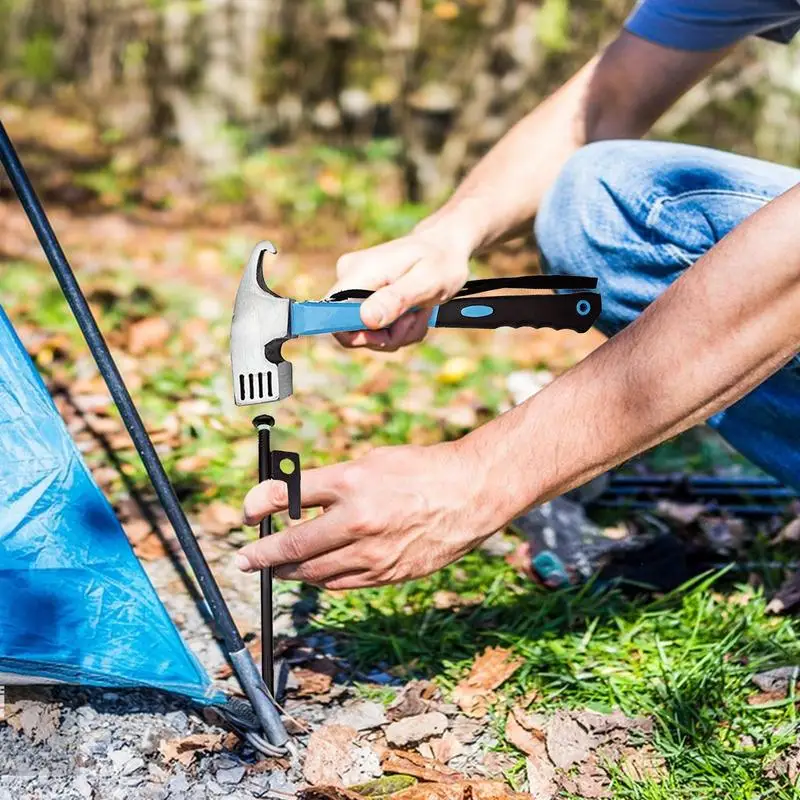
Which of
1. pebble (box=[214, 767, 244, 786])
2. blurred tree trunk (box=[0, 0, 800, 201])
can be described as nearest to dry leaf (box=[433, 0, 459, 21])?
blurred tree trunk (box=[0, 0, 800, 201])

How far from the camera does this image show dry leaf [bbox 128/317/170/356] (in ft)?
10.9

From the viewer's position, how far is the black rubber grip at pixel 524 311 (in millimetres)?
1831

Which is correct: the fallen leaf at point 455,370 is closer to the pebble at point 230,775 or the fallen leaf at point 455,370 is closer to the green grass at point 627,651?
the green grass at point 627,651

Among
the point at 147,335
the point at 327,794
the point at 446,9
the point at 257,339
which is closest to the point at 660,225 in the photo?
the point at 257,339

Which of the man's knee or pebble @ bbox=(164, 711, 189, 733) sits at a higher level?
the man's knee

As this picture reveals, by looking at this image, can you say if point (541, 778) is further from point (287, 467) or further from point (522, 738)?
point (287, 467)

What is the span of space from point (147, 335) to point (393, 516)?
2.16 meters

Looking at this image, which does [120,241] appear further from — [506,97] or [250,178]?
[506,97]

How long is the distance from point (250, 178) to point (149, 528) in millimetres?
3083

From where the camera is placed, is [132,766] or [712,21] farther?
[712,21]

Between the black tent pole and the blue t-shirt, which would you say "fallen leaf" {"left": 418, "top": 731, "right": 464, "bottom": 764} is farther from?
the blue t-shirt

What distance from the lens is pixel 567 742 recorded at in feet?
5.79

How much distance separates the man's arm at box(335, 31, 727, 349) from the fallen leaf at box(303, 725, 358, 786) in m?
0.67

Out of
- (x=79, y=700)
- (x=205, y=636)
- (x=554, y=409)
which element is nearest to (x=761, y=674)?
(x=554, y=409)
